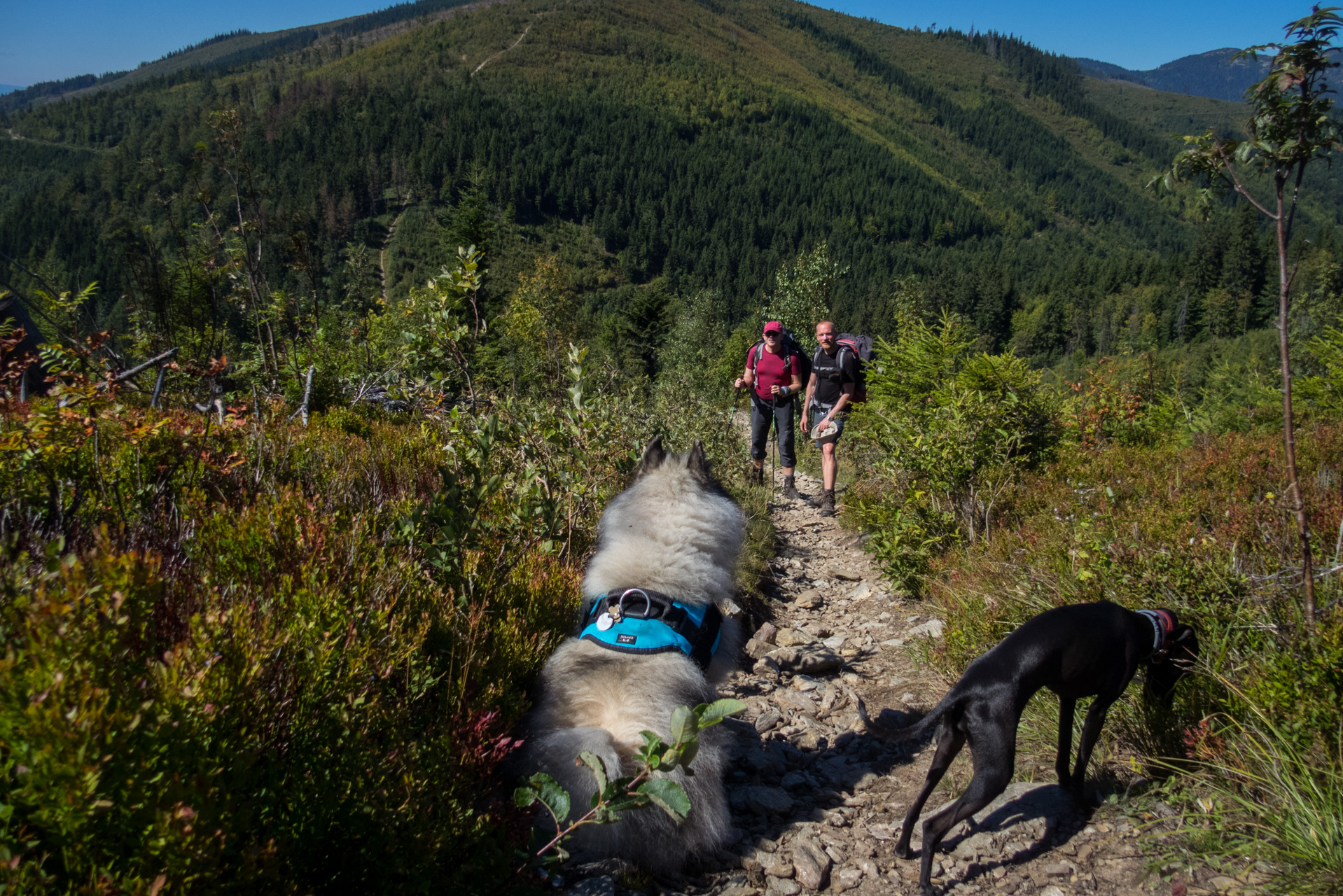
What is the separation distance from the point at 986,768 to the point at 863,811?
2.89ft

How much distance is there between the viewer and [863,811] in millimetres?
3035

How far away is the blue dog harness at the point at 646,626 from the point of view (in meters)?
2.97

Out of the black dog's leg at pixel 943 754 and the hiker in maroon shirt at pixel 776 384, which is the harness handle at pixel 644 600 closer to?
the black dog's leg at pixel 943 754

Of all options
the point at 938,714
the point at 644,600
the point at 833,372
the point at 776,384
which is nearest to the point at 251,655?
the point at 644,600

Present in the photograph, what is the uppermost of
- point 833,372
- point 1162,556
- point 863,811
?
point 833,372

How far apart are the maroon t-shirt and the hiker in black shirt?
31 centimetres

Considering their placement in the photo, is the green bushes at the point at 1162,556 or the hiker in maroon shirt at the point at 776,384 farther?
the hiker in maroon shirt at the point at 776,384

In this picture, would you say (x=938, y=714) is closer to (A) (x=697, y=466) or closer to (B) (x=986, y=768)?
(B) (x=986, y=768)

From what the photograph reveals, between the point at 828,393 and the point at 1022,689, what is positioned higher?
the point at 828,393

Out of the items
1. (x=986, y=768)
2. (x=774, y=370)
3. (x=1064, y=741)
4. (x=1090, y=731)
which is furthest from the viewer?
(x=774, y=370)

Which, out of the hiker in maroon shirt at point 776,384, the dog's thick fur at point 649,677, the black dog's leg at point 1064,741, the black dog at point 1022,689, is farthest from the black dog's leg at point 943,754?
the hiker in maroon shirt at point 776,384

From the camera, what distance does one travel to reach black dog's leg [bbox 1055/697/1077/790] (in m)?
2.66

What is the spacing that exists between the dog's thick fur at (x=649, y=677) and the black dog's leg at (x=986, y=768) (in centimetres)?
85

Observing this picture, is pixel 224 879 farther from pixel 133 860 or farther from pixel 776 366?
pixel 776 366
